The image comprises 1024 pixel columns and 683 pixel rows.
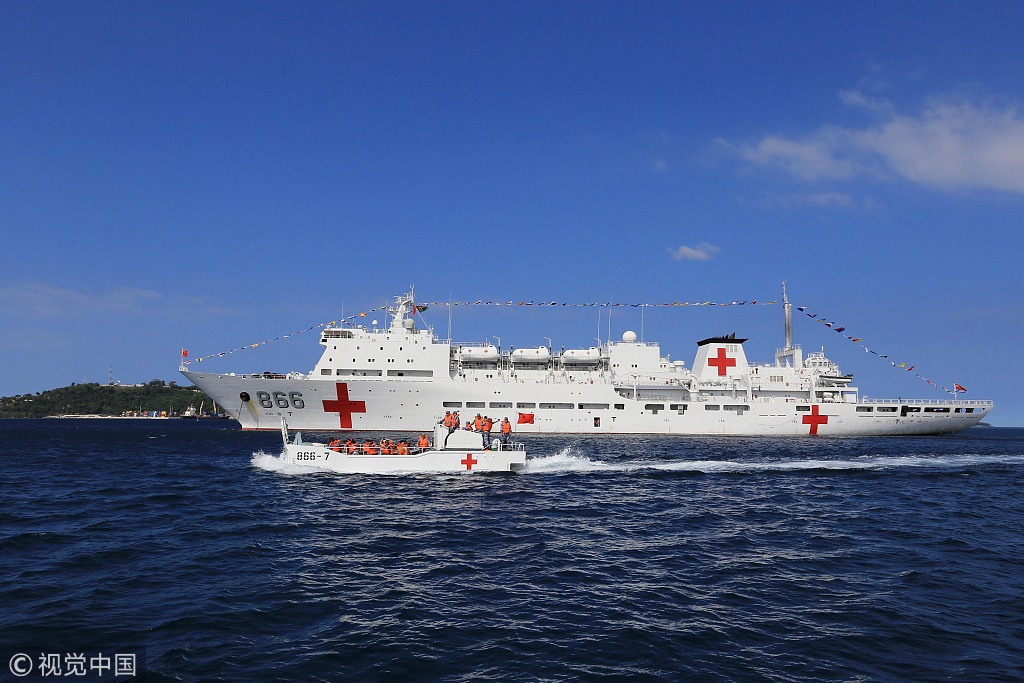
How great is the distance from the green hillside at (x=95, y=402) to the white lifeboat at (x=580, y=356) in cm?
13780

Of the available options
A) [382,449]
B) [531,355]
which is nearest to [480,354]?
[531,355]

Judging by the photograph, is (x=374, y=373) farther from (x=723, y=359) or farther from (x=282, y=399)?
(x=723, y=359)

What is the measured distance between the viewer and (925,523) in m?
16.8

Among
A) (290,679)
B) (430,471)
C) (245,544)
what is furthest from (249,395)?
(290,679)

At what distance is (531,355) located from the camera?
153 feet

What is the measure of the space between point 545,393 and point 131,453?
25870mm

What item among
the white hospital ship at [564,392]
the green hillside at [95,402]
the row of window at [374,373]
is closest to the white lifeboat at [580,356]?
the white hospital ship at [564,392]

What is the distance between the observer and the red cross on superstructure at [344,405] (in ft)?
136

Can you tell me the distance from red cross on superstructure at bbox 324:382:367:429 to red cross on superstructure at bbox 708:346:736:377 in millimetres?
26809

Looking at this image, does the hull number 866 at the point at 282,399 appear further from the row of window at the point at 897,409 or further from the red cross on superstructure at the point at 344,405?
the row of window at the point at 897,409

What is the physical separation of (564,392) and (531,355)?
419 cm

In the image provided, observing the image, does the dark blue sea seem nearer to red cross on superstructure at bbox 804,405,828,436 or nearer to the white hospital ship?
the white hospital ship

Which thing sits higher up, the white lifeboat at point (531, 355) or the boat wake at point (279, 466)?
the white lifeboat at point (531, 355)

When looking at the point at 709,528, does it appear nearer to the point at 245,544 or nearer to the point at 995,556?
the point at 995,556
